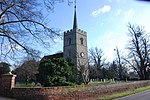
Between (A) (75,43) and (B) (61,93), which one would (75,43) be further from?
(B) (61,93)

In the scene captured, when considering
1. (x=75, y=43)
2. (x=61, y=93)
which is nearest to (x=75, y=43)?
(x=75, y=43)

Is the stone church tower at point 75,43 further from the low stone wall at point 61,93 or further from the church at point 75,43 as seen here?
the low stone wall at point 61,93

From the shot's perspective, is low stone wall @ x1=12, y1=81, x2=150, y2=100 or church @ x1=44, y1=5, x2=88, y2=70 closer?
low stone wall @ x1=12, y1=81, x2=150, y2=100

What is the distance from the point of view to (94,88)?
15.9 m

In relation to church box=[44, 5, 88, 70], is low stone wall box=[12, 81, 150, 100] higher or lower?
lower

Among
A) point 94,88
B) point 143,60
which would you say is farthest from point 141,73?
point 94,88

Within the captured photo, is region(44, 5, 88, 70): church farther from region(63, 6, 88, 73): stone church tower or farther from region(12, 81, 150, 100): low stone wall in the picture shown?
region(12, 81, 150, 100): low stone wall

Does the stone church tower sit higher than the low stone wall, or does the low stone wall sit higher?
the stone church tower

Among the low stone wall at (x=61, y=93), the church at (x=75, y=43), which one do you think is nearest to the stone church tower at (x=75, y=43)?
the church at (x=75, y=43)

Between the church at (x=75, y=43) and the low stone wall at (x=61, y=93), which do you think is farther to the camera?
the church at (x=75, y=43)

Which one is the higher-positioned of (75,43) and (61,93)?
(75,43)

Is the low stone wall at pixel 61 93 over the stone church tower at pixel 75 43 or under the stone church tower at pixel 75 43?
under

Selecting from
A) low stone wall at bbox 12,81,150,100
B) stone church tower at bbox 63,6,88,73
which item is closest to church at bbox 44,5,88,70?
stone church tower at bbox 63,6,88,73

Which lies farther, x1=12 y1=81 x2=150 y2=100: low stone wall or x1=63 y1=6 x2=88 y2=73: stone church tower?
x1=63 y1=6 x2=88 y2=73: stone church tower
